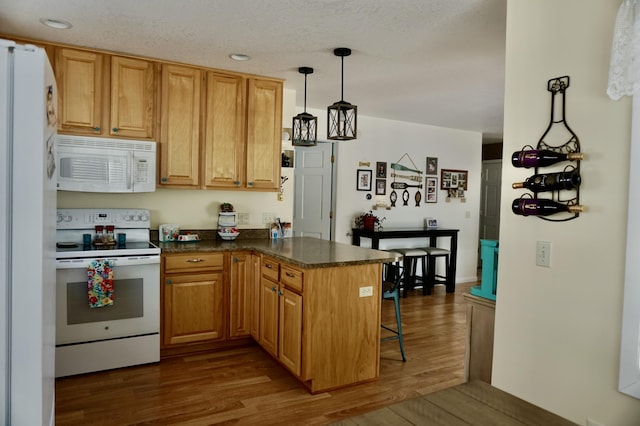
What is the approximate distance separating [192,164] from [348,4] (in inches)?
77.8

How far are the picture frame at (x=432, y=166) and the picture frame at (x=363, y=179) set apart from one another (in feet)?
3.43

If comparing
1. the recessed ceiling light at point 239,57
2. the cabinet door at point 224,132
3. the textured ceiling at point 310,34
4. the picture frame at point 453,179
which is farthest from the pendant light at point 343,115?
the picture frame at point 453,179

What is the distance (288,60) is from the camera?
362cm

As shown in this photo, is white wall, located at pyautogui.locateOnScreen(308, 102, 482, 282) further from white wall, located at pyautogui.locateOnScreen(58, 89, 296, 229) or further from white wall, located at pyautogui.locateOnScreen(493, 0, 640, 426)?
white wall, located at pyautogui.locateOnScreen(493, 0, 640, 426)

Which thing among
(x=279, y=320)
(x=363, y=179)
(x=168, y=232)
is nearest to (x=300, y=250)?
(x=279, y=320)

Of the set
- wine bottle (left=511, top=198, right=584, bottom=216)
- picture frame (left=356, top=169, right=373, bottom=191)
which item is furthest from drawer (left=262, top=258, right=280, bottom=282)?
picture frame (left=356, top=169, right=373, bottom=191)

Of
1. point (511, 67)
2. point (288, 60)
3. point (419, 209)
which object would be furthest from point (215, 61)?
point (419, 209)

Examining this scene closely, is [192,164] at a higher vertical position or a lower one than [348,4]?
lower

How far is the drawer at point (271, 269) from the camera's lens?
335cm

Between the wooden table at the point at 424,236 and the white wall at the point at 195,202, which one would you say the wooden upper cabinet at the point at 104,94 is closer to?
the white wall at the point at 195,202

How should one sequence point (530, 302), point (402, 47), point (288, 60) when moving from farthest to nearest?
point (288, 60) < point (402, 47) < point (530, 302)

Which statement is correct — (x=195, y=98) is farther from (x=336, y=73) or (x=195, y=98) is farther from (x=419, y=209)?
(x=419, y=209)

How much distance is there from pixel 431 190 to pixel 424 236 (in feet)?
2.57

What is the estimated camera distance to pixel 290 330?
314cm
